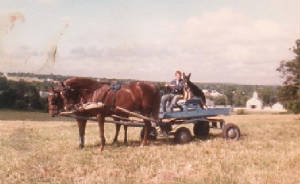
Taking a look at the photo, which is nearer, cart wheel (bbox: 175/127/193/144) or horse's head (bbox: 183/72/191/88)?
cart wheel (bbox: 175/127/193/144)

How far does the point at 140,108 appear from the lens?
38.3 feet

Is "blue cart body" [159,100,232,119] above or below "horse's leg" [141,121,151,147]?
above

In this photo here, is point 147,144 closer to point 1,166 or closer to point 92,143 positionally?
point 92,143

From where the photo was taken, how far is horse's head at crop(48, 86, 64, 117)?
423 inches

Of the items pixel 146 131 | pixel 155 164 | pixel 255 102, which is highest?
pixel 146 131

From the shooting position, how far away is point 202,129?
1383 centimetres

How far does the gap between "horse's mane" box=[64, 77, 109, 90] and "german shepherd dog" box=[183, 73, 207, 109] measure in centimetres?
281

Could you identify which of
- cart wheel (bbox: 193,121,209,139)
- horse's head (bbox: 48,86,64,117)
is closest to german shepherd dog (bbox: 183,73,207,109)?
cart wheel (bbox: 193,121,209,139)

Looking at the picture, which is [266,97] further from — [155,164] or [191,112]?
[155,164]

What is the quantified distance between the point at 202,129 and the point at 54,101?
223 inches

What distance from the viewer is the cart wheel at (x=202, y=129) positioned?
13.8 m

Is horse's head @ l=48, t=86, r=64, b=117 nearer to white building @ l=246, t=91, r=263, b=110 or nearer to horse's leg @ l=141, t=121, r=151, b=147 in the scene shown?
horse's leg @ l=141, t=121, r=151, b=147

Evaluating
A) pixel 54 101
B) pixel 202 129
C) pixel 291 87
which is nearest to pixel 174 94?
pixel 202 129

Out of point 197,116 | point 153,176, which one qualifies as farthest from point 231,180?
point 197,116
